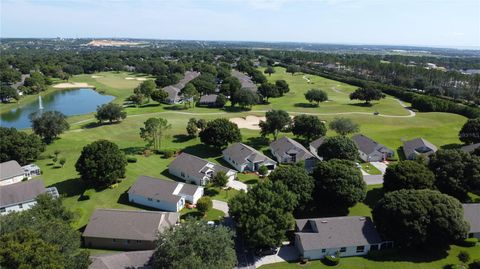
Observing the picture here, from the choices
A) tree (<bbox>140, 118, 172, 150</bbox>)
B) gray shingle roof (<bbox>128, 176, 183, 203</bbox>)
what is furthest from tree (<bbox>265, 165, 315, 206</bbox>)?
tree (<bbox>140, 118, 172, 150</bbox>)

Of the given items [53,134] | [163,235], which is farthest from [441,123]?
[53,134]

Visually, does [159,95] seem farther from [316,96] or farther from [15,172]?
[15,172]

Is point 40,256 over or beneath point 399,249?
over

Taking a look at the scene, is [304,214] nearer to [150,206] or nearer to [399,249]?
[399,249]

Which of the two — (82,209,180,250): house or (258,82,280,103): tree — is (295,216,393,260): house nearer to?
(82,209,180,250): house

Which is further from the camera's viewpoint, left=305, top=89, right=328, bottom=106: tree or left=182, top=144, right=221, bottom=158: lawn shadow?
left=305, top=89, right=328, bottom=106: tree

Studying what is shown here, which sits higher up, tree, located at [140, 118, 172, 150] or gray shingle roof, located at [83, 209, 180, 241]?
tree, located at [140, 118, 172, 150]

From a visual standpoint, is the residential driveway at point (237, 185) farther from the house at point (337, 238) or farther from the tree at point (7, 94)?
the tree at point (7, 94)
